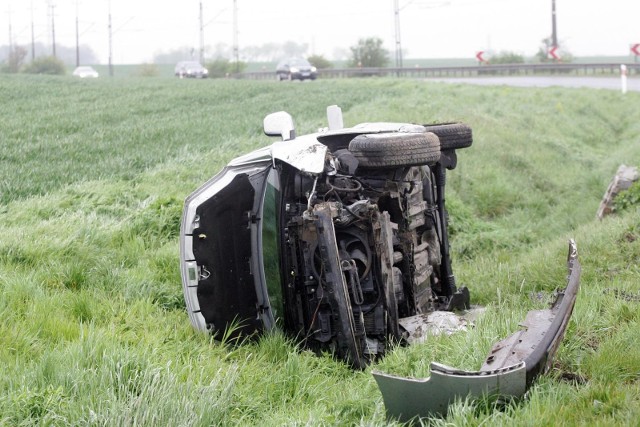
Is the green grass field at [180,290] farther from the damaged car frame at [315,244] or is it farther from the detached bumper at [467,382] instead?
the damaged car frame at [315,244]

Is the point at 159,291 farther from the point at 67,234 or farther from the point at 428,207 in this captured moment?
the point at 428,207

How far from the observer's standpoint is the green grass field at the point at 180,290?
12.5 feet

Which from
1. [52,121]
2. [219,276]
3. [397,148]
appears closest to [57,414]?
[219,276]

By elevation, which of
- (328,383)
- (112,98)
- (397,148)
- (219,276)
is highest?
(112,98)

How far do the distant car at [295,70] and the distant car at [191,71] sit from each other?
790 centimetres

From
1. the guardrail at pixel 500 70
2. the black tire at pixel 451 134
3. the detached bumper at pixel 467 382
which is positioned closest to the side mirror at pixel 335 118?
the black tire at pixel 451 134

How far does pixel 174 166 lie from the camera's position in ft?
37.4

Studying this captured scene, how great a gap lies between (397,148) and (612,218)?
468 cm

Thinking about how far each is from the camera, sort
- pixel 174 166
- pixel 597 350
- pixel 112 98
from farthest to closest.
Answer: pixel 112 98
pixel 174 166
pixel 597 350

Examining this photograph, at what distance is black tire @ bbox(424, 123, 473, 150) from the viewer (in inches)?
265

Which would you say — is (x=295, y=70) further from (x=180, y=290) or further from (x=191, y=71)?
(x=180, y=290)

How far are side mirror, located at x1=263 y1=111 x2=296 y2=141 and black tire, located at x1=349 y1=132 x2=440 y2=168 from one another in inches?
34.8

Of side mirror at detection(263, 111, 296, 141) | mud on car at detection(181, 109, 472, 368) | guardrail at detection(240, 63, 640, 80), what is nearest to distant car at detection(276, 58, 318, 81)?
guardrail at detection(240, 63, 640, 80)

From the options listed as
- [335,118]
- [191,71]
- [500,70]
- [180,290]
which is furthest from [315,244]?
[191,71]
